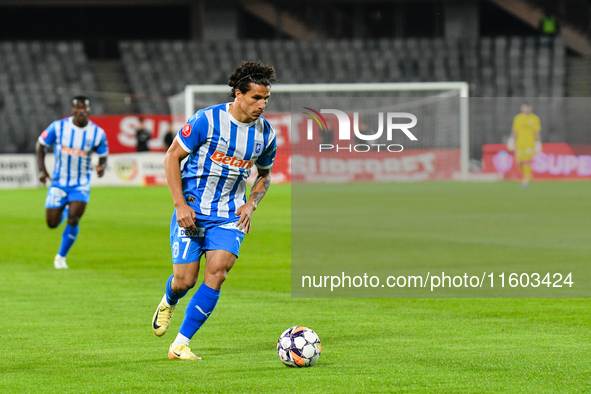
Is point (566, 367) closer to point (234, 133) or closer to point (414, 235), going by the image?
point (234, 133)

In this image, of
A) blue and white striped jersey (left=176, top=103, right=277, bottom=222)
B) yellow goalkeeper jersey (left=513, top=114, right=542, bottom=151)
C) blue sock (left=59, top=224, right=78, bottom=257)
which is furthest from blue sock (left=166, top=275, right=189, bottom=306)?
yellow goalkeeper jersey (left=513, top=114, right=542, bottom=151)

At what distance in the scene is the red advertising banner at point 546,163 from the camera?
29938mm

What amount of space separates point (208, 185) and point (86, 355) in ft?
4.25

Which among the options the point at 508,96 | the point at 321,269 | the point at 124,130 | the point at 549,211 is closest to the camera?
the point at 321,269

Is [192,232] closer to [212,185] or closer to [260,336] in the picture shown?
[212,185]

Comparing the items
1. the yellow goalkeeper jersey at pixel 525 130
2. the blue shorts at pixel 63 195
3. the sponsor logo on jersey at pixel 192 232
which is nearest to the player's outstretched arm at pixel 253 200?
the sponsor logo on jersey at pixel 192 232

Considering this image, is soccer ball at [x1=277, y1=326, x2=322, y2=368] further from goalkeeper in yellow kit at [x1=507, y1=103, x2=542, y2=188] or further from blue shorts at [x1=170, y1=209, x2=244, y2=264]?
goalkeeper in yellow kit at [x1=507, y1=103, x2=542, y2=188]

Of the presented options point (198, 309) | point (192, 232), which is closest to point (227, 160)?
point (192, 232)

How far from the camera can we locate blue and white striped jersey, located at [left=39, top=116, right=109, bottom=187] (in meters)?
11.6

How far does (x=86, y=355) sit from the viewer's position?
19.4ft

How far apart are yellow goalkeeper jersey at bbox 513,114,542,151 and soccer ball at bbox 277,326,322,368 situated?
75.5 ft

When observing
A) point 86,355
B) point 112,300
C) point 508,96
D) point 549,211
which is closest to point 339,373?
point 86,355

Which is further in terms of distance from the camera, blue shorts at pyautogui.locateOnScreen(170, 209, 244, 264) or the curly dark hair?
blue shorts at pyautogui.locateOnScreen(170, 209, 244, 264)

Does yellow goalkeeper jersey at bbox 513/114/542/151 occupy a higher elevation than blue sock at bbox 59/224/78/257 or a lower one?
higher
